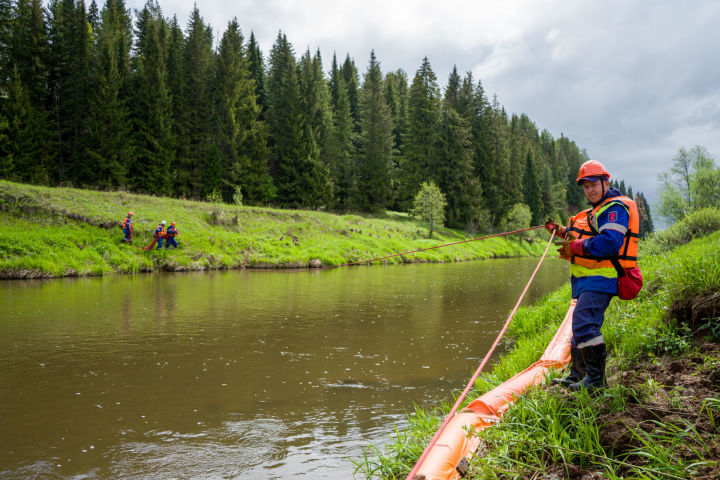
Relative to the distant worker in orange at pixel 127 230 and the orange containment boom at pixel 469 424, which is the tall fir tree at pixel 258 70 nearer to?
the distant worker in orange at pixel 127 230

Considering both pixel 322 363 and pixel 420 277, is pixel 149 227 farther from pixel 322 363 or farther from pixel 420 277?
pixel 322 363

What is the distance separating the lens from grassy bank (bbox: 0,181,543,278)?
16.9 metres

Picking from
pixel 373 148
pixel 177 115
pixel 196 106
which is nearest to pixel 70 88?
pixel 177 115

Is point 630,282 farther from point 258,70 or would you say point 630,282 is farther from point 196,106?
point 258,70

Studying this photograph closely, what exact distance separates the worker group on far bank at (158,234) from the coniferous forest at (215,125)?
47.5ft

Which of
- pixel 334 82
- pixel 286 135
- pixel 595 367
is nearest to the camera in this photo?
pixel 595 367

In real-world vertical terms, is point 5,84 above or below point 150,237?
above

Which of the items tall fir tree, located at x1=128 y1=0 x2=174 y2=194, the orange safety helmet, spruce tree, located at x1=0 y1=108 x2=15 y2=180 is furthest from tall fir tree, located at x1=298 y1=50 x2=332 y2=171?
the orange safety helmet

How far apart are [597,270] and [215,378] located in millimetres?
4897

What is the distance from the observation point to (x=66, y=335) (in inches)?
309

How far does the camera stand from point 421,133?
50.2 metres

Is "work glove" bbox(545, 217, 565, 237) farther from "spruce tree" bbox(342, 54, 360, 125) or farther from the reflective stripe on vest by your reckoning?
"spruce tree" bbox(342, 54, 360, 125)

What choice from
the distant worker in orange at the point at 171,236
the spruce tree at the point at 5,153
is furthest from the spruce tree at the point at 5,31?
the distant worker in orange at the point at 171,236

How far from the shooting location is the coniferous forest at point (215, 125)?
3409 centimetres
